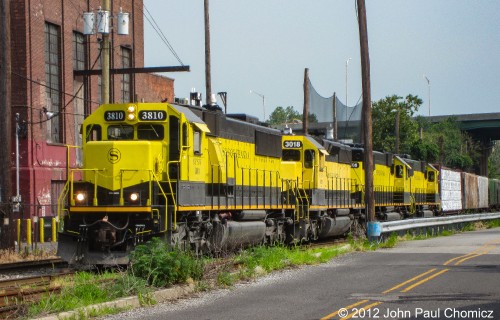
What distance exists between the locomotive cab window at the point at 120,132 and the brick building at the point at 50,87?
49.4ft

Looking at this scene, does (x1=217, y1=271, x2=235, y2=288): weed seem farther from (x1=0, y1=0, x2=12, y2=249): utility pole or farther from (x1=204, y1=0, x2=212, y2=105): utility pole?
(x1=204, y1=0, x2=212, y2=105): utility pole

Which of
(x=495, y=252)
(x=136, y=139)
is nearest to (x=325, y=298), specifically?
(x=136, y=139)

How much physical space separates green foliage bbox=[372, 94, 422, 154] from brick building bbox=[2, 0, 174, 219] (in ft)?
136

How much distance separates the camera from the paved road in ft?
43.2

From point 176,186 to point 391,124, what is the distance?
6693cm

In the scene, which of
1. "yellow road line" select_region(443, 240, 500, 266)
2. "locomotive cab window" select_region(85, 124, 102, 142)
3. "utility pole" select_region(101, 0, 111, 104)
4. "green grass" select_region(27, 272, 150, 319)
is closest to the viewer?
"green grass" select_region(27, 272, 150, 319)

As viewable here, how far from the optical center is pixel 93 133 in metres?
21.1

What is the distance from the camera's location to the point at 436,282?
55.2 ft

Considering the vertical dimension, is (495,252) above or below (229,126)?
below

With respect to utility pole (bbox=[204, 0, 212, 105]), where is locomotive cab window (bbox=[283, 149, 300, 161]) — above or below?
below

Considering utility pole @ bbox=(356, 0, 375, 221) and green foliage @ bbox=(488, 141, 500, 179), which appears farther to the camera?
green foliage @ bbox=(488, 141, 500, 179)

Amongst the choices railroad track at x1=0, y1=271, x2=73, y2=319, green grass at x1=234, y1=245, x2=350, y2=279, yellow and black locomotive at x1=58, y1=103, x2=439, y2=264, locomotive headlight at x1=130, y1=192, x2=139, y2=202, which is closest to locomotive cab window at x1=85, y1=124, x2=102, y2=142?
yellow and black locomotive at x1=58, y1=103, x2=439, y2=264

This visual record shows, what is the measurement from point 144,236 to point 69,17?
25.4m

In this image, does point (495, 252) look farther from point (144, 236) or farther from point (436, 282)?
point (144, 236)
